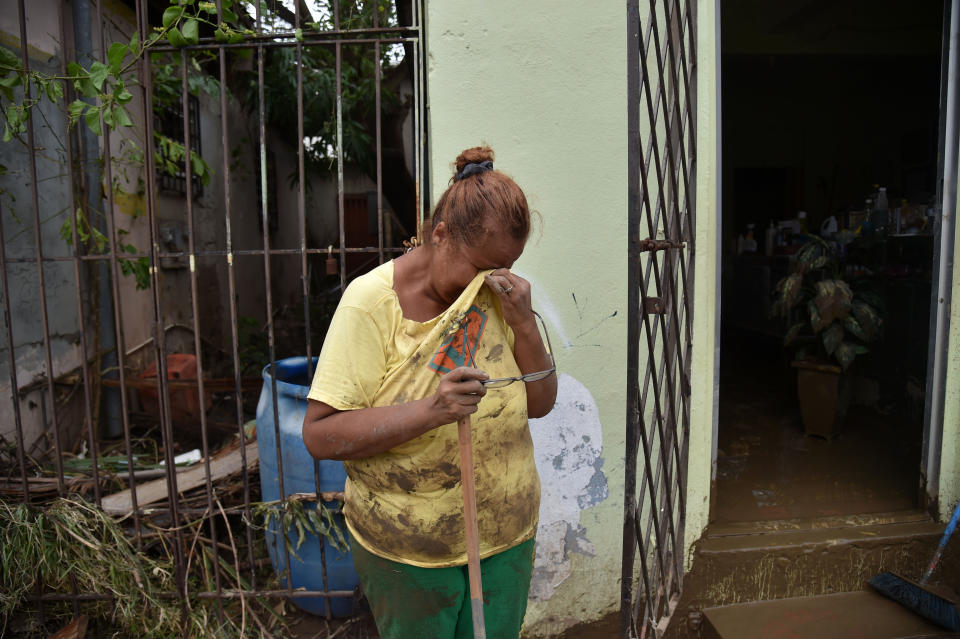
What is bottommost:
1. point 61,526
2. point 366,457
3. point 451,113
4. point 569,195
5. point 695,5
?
point 61,526

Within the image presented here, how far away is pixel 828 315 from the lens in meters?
4.09

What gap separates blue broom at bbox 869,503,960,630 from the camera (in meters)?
2.57

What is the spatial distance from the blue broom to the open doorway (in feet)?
1.22

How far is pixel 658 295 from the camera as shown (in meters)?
2.03

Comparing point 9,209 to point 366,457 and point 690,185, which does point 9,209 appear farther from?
point 690,185

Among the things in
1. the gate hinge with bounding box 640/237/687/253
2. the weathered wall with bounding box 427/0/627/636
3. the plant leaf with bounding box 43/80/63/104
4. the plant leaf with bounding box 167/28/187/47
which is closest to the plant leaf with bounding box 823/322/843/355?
the weathered wall with bounding box 427/0/627/636

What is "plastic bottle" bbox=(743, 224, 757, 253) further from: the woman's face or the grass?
the woman's face

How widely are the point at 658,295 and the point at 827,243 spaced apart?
2.94m

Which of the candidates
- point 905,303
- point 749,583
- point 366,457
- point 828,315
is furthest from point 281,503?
point 905,303

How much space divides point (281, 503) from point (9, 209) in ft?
7.48

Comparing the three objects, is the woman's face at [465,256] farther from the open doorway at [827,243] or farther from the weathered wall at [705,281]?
the open doorway at [827,243]

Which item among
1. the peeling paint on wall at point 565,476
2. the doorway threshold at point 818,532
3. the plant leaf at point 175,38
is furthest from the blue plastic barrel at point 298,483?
the doorway threshold at point 818,532

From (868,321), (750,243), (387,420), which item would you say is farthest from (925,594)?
(750,243)

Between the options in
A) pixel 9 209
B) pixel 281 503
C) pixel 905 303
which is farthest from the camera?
pixel 905 303
